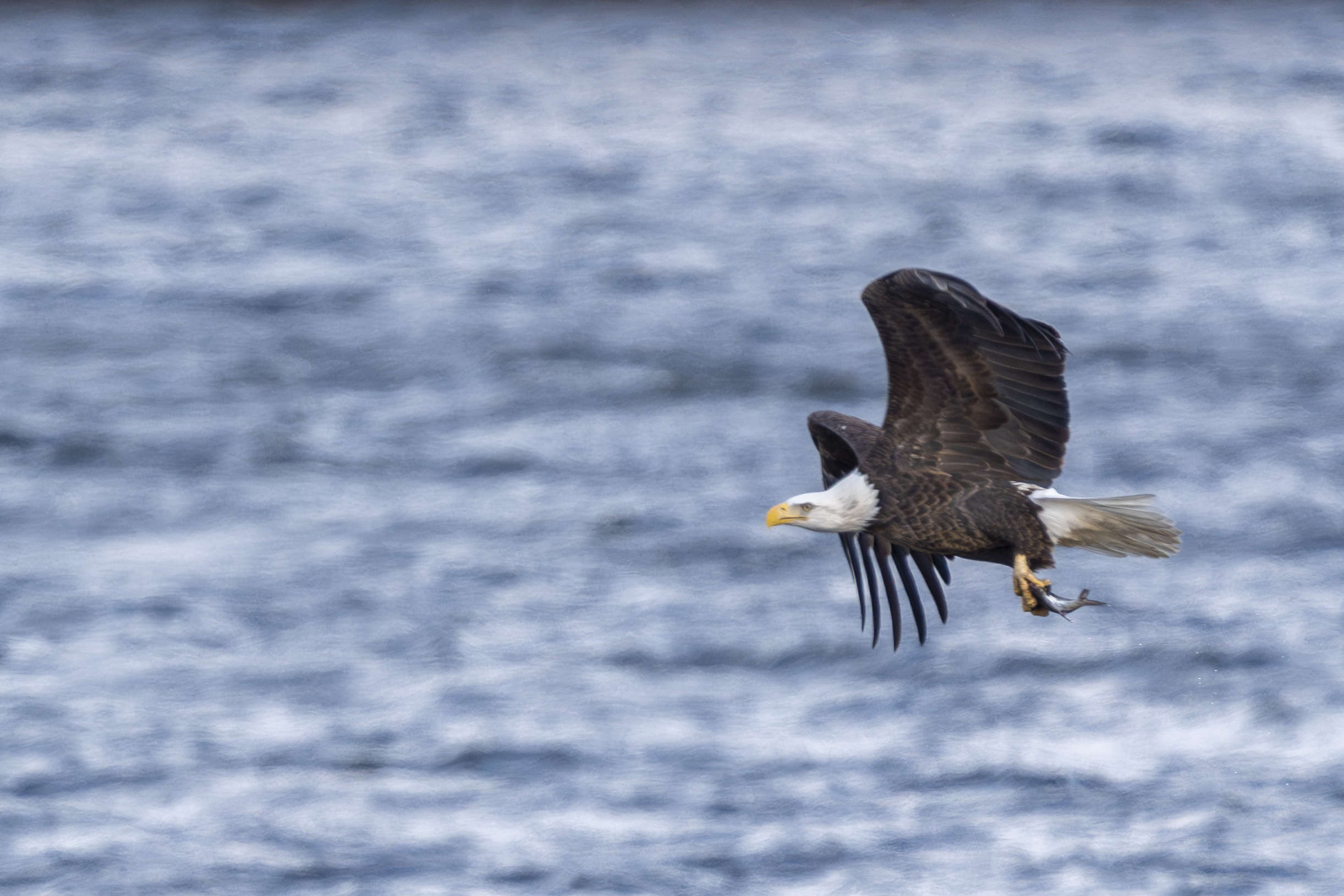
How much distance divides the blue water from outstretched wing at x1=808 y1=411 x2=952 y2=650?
14.1m

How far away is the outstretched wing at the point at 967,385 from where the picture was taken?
10.0 metres

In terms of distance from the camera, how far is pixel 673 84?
114ft

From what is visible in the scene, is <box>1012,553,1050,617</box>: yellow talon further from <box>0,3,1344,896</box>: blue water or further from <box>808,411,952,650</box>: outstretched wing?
<box>0,3,1344,896</box>: blue water

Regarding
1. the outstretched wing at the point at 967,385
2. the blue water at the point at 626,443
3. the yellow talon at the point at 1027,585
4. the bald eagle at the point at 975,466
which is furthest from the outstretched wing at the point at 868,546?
the blue water at the point at 626,443

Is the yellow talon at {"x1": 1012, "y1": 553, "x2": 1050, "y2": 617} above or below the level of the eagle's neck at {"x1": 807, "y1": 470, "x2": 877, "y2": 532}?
below

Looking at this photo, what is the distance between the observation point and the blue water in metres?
26.4

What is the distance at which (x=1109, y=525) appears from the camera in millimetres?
10438

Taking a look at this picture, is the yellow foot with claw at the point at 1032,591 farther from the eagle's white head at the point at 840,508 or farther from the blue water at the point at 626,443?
the blue water at the point at 626,443

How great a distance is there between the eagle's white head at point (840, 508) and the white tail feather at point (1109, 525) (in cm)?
85

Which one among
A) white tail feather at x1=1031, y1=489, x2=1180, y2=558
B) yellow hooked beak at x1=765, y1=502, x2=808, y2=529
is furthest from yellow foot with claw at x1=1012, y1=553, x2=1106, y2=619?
yellow hooked beak at x1=765, y1=502, x2=808, y2=529

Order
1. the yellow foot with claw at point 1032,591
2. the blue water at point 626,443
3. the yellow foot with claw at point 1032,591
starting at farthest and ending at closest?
the blue water at point 626,443, the yellow foot with claw at point 1032,591, the yellow foot with claw at point 1032,591

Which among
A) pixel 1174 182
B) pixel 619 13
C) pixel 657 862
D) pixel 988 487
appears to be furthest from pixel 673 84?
pixel 988 487

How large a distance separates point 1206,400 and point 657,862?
11.8m

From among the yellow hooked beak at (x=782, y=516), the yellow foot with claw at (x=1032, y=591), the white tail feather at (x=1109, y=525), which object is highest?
the yellow hooked beak at (x=782, y=516)
